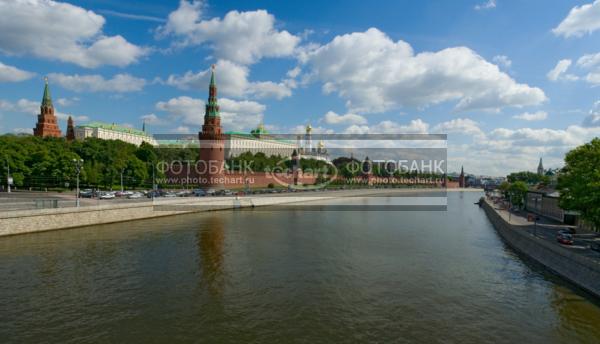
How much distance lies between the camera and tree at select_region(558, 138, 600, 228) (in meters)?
22.6

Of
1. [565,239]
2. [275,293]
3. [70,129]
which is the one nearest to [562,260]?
[565,239]

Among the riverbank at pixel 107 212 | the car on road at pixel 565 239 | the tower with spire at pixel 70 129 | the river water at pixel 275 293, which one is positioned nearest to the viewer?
the river water at pixel 275 293

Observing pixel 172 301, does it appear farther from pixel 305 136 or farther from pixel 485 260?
pixel 305 136

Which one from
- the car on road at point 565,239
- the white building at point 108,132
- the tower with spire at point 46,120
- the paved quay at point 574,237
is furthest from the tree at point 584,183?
the white building at point 108,132

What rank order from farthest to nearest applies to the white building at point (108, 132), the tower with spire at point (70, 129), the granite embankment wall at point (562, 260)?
1. the white building at point (108, 132)
2. the tower with spire at point (70, 129)
3. the granite embankment wall at point (562, 260)

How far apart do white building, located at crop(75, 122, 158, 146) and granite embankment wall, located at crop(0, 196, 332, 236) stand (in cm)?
9717

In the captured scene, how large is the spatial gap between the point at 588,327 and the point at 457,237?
20.0 metres

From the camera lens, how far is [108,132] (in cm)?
14600

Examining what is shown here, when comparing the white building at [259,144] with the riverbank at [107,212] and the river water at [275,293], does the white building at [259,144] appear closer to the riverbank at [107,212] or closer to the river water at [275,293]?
the riverbank at [107,212]

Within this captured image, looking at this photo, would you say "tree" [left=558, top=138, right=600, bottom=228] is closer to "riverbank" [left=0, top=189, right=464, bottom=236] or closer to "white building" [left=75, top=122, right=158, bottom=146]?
"riverbank" [left=0, top=189, right=464, bottom=236]

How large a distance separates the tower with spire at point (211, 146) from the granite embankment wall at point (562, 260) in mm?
56918

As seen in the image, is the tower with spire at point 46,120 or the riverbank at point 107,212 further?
the tower with spire at point 46,120

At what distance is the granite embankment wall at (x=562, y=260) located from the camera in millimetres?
17484

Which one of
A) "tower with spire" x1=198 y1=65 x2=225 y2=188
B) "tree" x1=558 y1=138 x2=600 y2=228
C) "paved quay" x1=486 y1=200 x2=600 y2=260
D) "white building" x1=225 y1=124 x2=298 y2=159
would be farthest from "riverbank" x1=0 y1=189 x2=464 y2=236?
"white building" x1=225 y1=124 x2=298 y2=159
